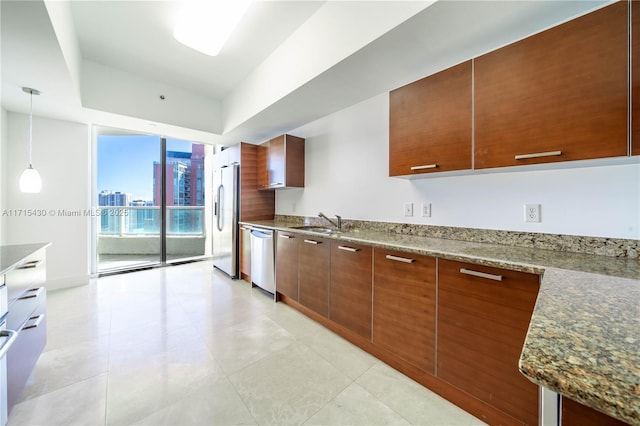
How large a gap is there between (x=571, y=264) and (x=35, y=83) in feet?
14.1

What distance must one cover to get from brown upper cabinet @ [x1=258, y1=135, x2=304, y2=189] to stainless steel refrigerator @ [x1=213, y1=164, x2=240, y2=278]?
58 cm

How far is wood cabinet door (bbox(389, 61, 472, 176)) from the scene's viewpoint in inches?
62.7

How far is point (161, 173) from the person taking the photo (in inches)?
180

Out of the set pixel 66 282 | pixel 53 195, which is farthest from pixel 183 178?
pixel 66 282

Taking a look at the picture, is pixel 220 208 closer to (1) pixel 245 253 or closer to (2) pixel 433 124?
(1) pixel 245 253

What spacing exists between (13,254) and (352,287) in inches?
88.2

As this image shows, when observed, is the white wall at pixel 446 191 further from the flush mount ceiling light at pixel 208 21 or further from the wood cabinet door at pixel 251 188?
the flush mount ceiling light at pixel 208 21

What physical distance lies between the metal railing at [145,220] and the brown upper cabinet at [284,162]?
256cm

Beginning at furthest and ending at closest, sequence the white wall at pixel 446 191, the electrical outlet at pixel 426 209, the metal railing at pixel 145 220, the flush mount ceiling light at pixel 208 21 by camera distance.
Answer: the metal railing at pixel 145 220, the electrical outlet at pixel 426 209, the flush mount ceiling light at pixel 208 21, the white wall at pixel 446 191

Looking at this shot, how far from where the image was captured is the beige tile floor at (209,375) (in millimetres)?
1356

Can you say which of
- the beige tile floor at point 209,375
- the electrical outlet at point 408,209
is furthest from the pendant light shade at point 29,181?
the electrical outlet at point 408,209

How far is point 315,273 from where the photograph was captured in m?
2.37

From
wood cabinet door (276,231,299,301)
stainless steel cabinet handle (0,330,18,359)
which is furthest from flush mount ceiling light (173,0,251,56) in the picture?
stainless steel cabinet handle (0,330,18,359)

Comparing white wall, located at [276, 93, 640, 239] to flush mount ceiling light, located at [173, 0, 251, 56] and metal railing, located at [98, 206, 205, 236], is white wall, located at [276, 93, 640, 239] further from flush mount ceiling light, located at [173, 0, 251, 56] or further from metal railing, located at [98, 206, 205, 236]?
metal railing, located at [98, 206, 205, 236]
